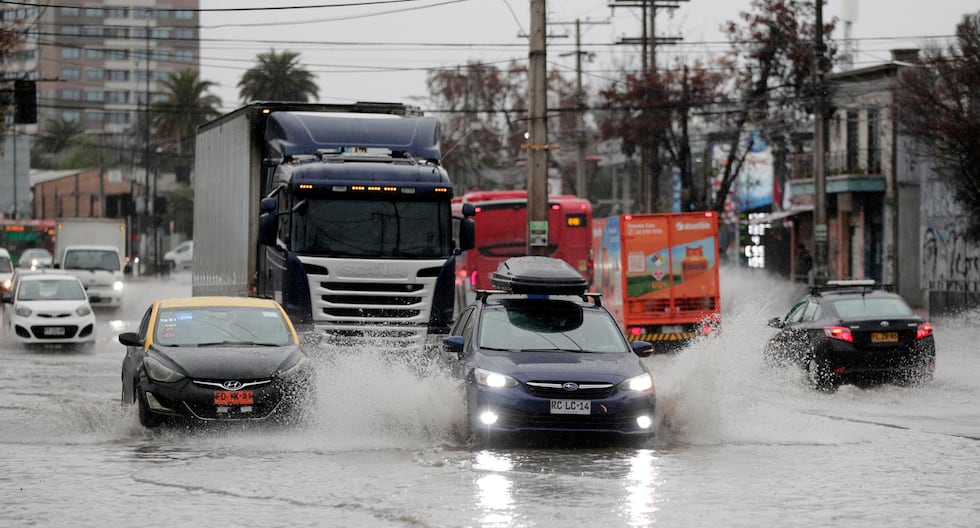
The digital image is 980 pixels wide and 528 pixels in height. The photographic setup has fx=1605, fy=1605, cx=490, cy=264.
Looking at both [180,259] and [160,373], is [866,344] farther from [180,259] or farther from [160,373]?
[180,259]

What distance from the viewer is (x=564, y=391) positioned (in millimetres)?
14555

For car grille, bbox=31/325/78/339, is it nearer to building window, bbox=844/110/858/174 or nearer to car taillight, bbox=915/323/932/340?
car taillight, bbox=915/323/932/340

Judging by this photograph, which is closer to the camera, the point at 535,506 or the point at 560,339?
the point at 535,506

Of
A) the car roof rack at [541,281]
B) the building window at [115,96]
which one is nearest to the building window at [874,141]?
the car roof rack at [541,281]

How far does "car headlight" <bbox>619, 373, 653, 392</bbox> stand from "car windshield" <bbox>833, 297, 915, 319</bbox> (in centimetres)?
854

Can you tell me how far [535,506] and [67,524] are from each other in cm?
315

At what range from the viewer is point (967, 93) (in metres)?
39.6

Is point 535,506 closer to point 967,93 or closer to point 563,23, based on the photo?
point 967,93

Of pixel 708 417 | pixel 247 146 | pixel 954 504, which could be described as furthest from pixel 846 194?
pixel 954 504

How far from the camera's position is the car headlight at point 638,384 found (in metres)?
14.7

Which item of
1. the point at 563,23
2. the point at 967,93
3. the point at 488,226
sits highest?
the point at 563,23

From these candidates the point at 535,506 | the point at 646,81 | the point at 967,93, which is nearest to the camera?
the point at 535,506

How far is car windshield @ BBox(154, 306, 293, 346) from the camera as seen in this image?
1695cm

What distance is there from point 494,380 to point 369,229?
706cm
